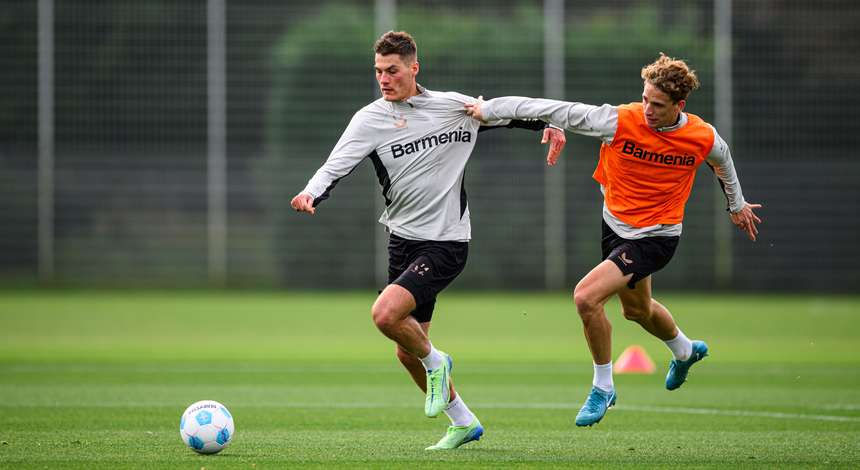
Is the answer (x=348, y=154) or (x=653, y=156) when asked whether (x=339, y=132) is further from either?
(x=653, y=156)

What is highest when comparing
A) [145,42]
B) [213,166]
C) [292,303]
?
[145,42]

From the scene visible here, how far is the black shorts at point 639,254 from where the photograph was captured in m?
8.98

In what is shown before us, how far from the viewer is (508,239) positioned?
96.6 ft

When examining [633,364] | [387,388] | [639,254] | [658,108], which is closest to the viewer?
[658,108]

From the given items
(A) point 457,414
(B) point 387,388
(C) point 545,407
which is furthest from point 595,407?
(B) point 387,388

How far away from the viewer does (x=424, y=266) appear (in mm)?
8609

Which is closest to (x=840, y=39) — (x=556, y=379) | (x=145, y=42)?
(x=145, y=42)

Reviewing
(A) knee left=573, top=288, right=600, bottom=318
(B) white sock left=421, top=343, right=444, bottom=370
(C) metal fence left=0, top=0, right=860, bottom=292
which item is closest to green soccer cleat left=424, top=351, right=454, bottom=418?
(B) white sock left=421, top=343, right=444, bottom=370

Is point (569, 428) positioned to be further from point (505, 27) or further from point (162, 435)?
point (505, 27)

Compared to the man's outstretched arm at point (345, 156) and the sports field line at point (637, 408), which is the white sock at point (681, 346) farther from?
the man's outstretched arm at point (345, 156)

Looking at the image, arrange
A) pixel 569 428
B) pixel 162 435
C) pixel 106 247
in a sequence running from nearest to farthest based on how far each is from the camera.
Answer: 1. pixel 162 435
2. pixel 569 428
3. pixel 106 247

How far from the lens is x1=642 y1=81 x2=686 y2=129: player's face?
28.4ft

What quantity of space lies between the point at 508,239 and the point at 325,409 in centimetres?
1832

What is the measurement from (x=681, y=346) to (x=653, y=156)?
1627 mm
